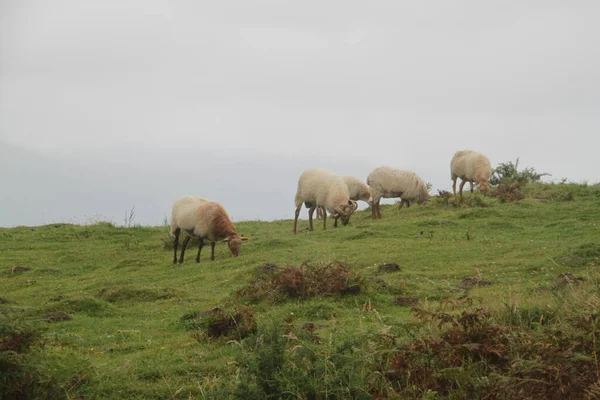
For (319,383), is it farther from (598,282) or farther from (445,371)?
(598,282)

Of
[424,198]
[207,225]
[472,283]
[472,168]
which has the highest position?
[472,168]

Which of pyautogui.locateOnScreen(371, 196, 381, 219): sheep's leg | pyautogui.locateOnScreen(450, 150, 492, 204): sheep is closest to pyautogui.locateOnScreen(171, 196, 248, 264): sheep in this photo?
pyautogui.locateOnScreen(371, 196, 381, 219): sheep's leg

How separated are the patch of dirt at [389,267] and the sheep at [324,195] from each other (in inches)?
362

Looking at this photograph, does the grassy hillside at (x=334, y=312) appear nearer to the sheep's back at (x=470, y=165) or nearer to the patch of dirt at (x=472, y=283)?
the patch of dirt at (x=472, y=283)

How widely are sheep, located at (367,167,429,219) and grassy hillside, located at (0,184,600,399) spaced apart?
1453mm

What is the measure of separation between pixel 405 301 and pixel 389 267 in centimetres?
323

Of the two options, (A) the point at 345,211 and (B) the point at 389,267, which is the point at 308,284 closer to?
(B) the point at 389,267

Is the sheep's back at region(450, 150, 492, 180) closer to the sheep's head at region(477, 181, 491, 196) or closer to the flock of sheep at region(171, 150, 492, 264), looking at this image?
the flock of sheep at region(171, 150, 492, 264)

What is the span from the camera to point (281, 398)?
697 cm

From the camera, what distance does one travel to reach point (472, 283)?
44.5 ft

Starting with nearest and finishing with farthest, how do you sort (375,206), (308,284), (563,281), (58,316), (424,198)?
1. (563,281)
2. (308,284)
3. (58,316)
4. (375,206)
5. (424,198)

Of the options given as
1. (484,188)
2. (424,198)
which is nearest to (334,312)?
(424,198)

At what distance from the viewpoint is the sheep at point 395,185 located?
2794 cm

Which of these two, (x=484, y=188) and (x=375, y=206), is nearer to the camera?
(x=375, y=206)
